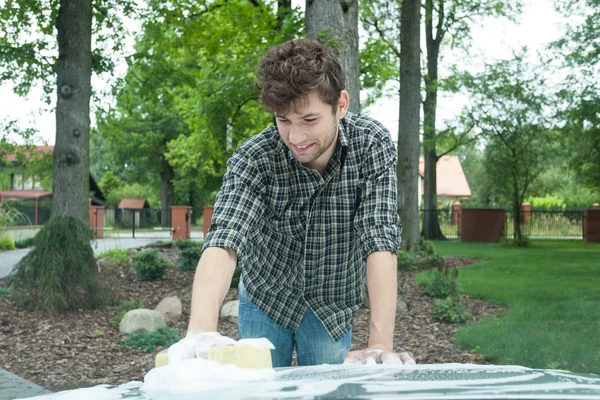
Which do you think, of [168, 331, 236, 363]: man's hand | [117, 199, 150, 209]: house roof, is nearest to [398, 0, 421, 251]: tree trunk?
[168, 331, 236, 363]: man's hand

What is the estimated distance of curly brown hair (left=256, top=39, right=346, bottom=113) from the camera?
2.08 m

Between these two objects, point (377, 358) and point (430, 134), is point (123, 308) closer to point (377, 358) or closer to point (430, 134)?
point (377, 358)

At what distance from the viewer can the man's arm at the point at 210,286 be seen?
79.7 inches

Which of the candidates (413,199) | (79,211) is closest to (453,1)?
(413,199)

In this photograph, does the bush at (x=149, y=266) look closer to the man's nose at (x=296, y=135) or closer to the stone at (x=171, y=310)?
the stone at (x=171, y=310)

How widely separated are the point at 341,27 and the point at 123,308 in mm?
4205

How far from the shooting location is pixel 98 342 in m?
6.77

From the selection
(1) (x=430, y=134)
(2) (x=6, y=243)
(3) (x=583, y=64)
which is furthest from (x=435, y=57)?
(2) (x=6, y=243)

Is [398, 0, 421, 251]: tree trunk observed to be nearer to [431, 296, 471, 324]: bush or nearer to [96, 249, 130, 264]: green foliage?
[96, 249, 130, 264]: green foliage

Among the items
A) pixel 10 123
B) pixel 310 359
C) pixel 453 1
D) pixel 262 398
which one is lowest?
pixel 310 359

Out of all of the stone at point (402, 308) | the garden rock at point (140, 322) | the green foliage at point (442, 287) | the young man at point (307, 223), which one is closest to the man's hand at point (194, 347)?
the young man at point (307, 223)

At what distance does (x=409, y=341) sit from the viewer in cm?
702

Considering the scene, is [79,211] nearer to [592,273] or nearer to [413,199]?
[413,199]

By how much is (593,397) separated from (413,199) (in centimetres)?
1446
